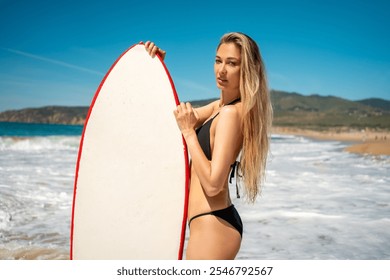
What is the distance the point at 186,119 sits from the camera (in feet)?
4.95

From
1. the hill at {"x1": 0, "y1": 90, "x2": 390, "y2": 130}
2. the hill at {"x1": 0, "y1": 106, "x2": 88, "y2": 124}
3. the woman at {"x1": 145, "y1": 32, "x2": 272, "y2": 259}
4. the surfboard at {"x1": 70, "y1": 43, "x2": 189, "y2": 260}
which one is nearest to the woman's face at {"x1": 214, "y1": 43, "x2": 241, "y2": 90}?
the woman at {"x1": 145, "y1": 32, "x2": 272, "y2": 259}

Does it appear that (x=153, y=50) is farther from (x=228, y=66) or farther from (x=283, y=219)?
(x=283, y=219)

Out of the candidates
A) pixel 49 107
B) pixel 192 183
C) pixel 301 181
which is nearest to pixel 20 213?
pixel 192 183

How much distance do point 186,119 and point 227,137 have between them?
0.67ft

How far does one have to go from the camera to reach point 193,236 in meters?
1.52

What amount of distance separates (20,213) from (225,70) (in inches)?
155

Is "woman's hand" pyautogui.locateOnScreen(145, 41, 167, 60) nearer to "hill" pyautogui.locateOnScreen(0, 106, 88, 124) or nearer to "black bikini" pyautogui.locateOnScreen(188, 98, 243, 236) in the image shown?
"black bikini" pyautogui.locateOnScreen(188, 98, 243, 236)

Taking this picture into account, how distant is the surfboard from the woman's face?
35cm

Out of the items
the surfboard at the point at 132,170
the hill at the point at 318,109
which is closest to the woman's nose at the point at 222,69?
the surfboard at the point at 132,170

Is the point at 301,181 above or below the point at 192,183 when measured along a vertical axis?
below

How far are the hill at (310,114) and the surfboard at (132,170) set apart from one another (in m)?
28.7

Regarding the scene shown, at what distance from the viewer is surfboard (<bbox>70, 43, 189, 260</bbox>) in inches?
70.9

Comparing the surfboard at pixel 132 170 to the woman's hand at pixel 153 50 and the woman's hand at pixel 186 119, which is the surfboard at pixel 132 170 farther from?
the woman's hand at pixel 186 119
